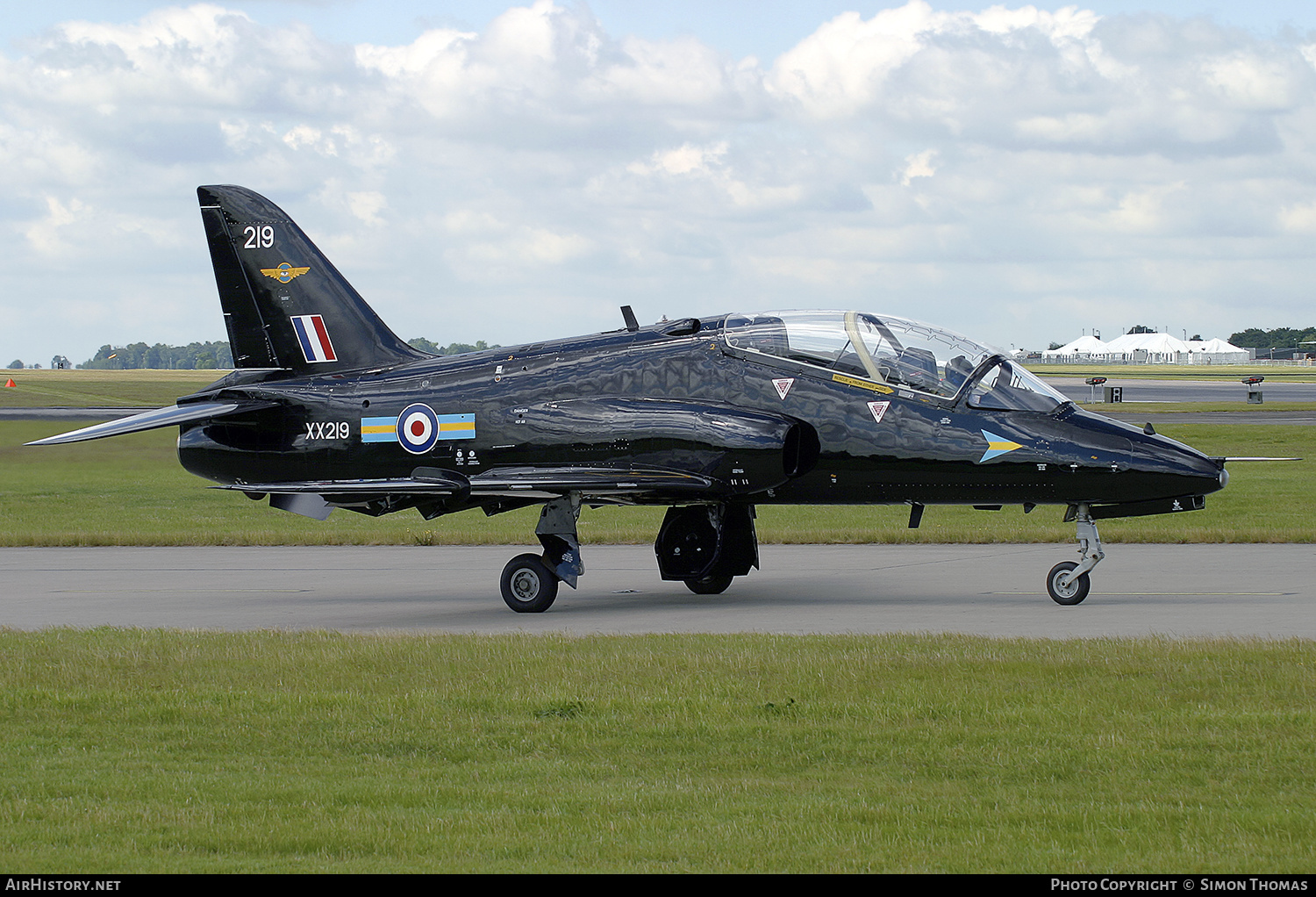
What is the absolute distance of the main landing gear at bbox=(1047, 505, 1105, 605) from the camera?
15.2 meters

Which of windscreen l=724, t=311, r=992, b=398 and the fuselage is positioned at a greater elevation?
windscreen l=724, t=311, r=992, b=398

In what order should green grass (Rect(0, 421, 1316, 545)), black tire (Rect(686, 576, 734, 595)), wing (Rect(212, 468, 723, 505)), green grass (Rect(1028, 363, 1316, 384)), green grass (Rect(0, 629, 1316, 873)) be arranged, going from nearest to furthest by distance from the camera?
green grass (Rect(0, 629, 1316, 873))
wing (Rect(212, 468, 723, 505))
black tire (Rect(686, 576, 734, 595))
green grass (Rect(0, 421, 1316, 545))
green grass (Rect(1028, 363, 1316, 384))

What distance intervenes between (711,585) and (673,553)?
2.74 ft

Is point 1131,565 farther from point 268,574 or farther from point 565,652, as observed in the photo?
point 268,574

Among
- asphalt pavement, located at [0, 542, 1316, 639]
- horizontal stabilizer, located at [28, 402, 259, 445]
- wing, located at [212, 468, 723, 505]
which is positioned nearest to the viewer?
asphalt pavement, located at [0, 542, 1316, 639]

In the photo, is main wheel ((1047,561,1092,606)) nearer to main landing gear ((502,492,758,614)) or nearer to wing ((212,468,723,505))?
main landing gear ((502,492,758,614))

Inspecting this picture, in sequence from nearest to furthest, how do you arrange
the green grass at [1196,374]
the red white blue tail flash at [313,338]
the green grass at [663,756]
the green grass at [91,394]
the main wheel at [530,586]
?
the green grass at [663,756] → the main wheel at [530,586] → the red white blue tail flash at [313,338] → the green grass at [91,394] → the green grass at [1196,374]

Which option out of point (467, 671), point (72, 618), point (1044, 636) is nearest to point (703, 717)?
point (467, 671)

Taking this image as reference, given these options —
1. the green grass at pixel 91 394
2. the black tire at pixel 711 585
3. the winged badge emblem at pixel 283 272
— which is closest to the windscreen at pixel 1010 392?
the black tire at pixel 711 585

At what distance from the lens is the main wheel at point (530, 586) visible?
1608 centimetres

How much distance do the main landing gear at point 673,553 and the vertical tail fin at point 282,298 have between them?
3.66 meters

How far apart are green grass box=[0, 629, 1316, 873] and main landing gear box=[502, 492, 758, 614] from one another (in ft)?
11.4

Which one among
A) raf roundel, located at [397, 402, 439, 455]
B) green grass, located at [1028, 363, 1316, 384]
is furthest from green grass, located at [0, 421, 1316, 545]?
green grass, located at [1028, 363, 1316, 384]

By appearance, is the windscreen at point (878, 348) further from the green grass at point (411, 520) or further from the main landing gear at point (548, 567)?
the green grass at point (411, 520)
